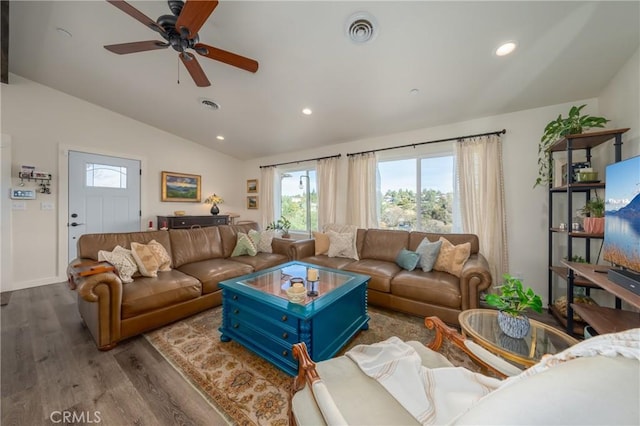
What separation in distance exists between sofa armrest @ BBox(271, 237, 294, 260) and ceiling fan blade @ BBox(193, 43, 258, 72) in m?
2.39

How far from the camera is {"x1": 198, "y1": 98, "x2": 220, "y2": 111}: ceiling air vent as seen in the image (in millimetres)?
3456

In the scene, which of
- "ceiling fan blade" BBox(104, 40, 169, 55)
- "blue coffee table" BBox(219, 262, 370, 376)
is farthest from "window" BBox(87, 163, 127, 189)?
"blue coffee table" BBox(219, 262, 370, 376)

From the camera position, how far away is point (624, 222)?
60.0 inches

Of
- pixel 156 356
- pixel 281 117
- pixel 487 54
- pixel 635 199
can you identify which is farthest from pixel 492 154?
pixel 156 356

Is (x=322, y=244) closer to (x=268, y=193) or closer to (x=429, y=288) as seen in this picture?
(x=429, y=288)

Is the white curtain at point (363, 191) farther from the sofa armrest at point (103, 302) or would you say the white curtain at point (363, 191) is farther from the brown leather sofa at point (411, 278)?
the sofa armrest at point (103, 302)

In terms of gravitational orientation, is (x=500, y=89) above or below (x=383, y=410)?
above

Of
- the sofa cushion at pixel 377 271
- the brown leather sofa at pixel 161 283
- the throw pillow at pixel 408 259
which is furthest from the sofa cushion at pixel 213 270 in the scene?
the throw pillow at pixel 408 259

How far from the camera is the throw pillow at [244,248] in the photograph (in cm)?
351

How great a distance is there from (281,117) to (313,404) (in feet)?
11.8

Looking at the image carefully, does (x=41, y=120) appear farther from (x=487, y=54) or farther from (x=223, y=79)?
(x=487, y=54)

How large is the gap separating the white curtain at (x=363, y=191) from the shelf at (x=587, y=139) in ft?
7.20

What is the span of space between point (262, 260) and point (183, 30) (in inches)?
103

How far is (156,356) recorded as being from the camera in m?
1.85
